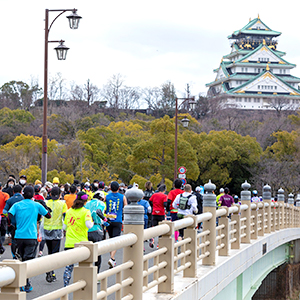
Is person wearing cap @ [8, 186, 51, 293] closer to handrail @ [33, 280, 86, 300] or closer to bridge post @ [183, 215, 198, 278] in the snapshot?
bridge post @ [183, 215, 198, 278]

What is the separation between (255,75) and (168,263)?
10230cm

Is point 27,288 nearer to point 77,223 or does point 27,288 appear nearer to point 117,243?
point 77,223

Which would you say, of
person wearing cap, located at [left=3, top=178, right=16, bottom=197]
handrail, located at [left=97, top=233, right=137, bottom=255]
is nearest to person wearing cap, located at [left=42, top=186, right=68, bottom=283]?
person wearing cap, located at [left=3, top=178, right=16, bottom=197]

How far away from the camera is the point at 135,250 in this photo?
5594mm

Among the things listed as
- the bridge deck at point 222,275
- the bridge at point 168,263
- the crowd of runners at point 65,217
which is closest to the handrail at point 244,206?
the bridge at point 168,263

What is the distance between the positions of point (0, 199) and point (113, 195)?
2791 millimetres

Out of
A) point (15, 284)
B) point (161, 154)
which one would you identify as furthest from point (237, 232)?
point (161, 154)

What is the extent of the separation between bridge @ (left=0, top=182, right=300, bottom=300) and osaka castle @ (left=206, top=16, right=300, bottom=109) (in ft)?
267

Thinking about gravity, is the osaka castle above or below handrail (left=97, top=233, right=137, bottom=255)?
above

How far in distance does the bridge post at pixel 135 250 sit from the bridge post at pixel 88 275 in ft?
4.31

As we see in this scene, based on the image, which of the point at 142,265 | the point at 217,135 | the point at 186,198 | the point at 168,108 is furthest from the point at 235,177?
the point at 142,265

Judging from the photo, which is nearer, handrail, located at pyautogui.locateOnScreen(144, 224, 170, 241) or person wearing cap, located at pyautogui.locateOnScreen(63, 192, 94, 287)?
handrail, located at pyautogui.locateOnScreen(144, 224, 170, 241)

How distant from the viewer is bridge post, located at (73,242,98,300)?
4.23m

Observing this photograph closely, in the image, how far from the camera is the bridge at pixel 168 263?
3803 mm
